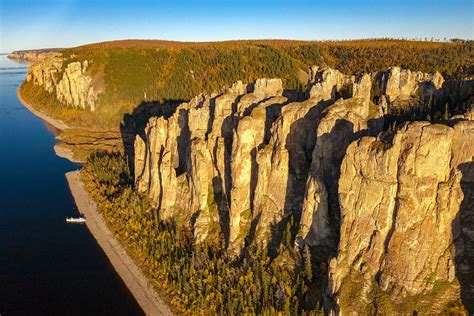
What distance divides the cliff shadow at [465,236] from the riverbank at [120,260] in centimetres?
4491

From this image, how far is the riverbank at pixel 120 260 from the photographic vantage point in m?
74.9

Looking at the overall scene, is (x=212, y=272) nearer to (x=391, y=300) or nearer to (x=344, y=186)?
(x=344, y=186)

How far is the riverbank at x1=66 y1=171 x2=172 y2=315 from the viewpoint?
246ft

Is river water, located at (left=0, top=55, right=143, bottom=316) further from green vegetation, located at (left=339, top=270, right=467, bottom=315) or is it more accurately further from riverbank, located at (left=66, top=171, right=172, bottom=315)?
green vegetation, located at (left=339, top=270, right=467, bottom=315)

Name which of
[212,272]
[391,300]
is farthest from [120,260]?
[391,300]

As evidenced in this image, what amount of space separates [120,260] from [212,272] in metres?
22.7

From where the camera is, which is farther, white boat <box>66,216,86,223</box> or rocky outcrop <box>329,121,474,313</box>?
white boat <box>66,216,86,223</box>

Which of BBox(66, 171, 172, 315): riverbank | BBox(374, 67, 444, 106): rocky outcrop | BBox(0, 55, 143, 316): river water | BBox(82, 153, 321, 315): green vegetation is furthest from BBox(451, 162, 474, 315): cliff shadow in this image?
BBox(0, 55, 143, 316): river water

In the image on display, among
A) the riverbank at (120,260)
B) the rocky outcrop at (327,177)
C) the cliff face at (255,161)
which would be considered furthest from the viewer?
the riverbank at (120,260)

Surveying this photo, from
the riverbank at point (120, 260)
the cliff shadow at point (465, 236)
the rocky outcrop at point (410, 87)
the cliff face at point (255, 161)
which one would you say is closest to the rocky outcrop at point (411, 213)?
the cliff shadow at point (465, 236)

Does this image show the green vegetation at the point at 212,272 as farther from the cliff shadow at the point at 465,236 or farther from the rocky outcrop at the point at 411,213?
the cliff shadow at the point at 465,236

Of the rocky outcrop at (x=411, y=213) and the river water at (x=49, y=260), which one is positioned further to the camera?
the river water at (x=49, y=260)

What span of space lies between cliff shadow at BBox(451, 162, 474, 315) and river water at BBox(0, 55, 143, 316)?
168 feet

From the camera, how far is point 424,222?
56125 mm
